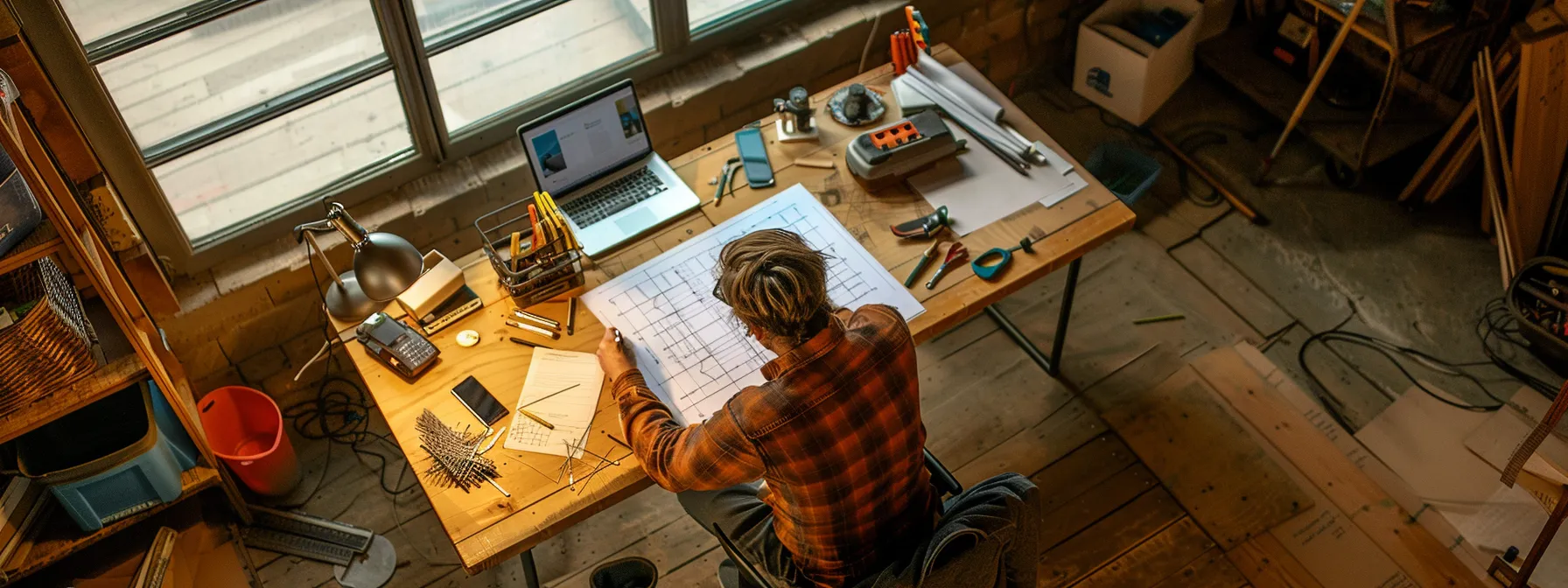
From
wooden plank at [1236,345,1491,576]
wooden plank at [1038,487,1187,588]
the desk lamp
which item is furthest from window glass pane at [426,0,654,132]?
wooden plank at [1236,345,1491,576]

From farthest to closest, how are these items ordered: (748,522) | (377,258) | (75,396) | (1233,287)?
1. (1233,287)
2. (75,396)
3. (748,522)
4. (377,258)

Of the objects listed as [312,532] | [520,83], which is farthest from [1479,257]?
[312,532]

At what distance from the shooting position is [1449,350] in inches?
141

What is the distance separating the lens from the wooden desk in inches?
90.9

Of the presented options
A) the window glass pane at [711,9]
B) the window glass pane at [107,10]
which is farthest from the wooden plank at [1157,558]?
the window glass pane at [107,10]

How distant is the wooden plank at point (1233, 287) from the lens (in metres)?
3.67

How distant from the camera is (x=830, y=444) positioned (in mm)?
2025

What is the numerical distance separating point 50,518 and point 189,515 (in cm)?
33

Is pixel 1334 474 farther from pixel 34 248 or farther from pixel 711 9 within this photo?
pixel 34 248

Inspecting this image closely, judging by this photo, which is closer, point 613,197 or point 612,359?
point 612,359

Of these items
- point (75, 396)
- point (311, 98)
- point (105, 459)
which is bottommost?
point (105, 459)

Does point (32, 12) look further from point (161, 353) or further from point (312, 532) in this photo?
point (312, 532)

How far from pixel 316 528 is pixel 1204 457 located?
253 centimetres

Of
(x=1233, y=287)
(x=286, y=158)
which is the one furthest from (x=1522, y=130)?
(x=286, y=158)
